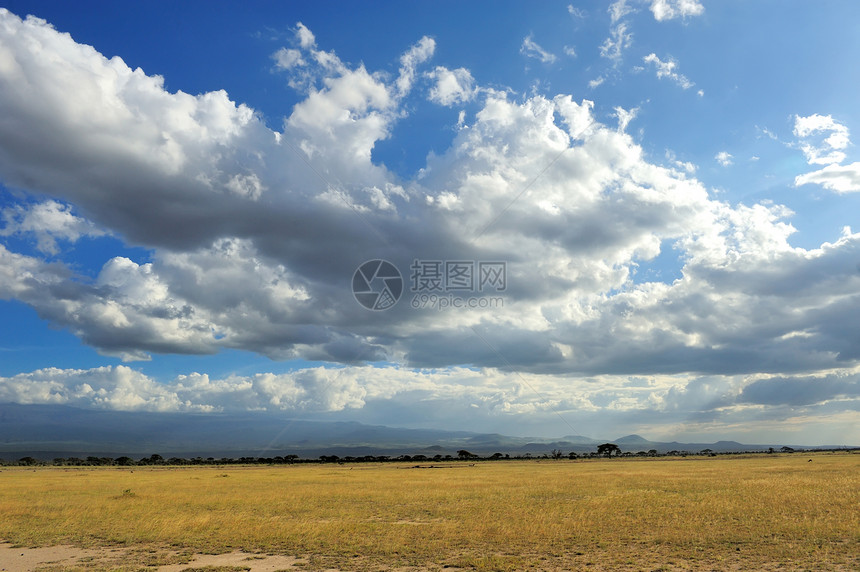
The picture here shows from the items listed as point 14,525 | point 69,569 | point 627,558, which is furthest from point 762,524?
point 14,525

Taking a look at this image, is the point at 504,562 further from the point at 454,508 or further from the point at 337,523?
the point at 454,508

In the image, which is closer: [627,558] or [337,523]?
[627,558]

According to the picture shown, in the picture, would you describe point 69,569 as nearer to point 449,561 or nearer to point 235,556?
point 235,556

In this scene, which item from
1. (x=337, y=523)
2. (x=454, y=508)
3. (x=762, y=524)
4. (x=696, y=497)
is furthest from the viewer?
(x=696, y=497)

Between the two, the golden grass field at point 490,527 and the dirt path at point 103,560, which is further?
the golden grass field at point 490,527

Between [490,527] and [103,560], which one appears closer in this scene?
[103,560]

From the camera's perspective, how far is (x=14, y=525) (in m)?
27.6

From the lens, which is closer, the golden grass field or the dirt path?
the dirt path

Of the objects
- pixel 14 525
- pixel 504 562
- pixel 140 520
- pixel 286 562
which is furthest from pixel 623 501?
pixel 14 525

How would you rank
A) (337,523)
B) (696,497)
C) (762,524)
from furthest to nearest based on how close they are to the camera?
(696,497), (337,523), (762,524)

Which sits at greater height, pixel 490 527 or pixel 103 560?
pixel 103 560

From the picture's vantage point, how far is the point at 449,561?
18.7 m

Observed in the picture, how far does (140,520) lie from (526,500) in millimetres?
23026

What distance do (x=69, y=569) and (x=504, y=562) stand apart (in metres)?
14.4
